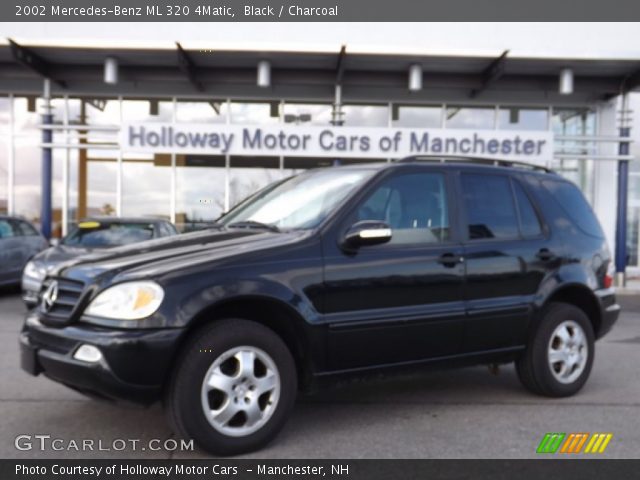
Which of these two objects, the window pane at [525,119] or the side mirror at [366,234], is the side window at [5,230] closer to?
the side mirror at [366,234]

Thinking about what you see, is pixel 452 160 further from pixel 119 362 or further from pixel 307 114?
pixel 307 114

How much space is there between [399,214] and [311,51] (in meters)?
9.79

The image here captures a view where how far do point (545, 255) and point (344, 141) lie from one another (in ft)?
30.8

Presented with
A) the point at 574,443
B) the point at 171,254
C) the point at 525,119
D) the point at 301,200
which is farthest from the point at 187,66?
the point at 574,443

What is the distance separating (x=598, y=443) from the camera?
3.83m

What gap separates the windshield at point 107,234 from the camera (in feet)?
30.0

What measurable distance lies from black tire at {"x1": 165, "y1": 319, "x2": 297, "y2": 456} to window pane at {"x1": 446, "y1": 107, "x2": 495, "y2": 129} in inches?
518

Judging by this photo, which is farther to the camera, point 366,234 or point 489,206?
point 489,206

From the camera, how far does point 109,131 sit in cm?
1542

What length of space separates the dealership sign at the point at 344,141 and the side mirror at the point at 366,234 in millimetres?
10062

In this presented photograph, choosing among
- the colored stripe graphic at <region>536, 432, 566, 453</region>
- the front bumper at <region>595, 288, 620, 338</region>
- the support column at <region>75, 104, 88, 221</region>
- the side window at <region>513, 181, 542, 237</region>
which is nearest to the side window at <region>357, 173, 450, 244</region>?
the side window at <region>513, 181, 542, 237</region>

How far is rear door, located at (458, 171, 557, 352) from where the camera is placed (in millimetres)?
4371

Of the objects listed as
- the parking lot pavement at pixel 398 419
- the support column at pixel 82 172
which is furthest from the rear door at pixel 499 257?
the support column at pixel 82 172
